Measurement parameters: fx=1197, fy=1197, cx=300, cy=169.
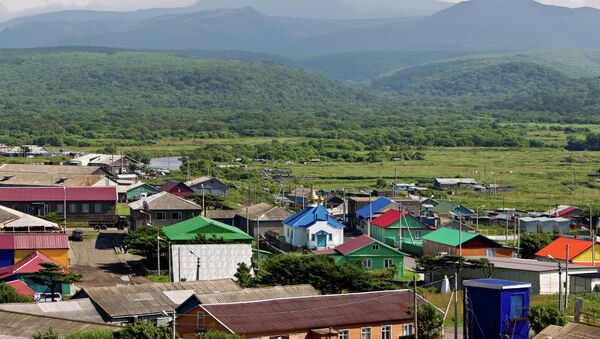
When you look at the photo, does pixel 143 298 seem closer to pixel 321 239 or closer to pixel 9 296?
pixel 9 296

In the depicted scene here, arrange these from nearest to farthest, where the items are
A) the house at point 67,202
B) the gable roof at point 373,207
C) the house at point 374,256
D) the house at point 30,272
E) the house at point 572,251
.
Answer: the house at point 30,272 → the house at point 572,251 → the house at point 374,256 → the house at point 67,202 → the gable roof at point 373,207

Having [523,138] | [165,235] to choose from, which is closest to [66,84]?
[523,138]

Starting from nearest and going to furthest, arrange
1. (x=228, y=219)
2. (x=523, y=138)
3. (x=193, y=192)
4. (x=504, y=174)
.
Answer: (x=228, y=219) → (x=193, y=192) → (x=504, y=174) → (x=523, y=138)

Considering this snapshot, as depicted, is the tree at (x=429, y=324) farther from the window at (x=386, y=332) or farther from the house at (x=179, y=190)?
the house at (x=179, y=190)

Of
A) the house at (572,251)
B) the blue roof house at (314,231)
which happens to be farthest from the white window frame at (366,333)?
the blue roof house at (314,231)

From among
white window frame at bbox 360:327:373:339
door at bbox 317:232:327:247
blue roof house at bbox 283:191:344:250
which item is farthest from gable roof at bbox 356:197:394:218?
white window frame at bbox 360:327:373:339

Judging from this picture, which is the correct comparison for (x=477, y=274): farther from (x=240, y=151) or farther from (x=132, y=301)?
(x=240, y=151)
